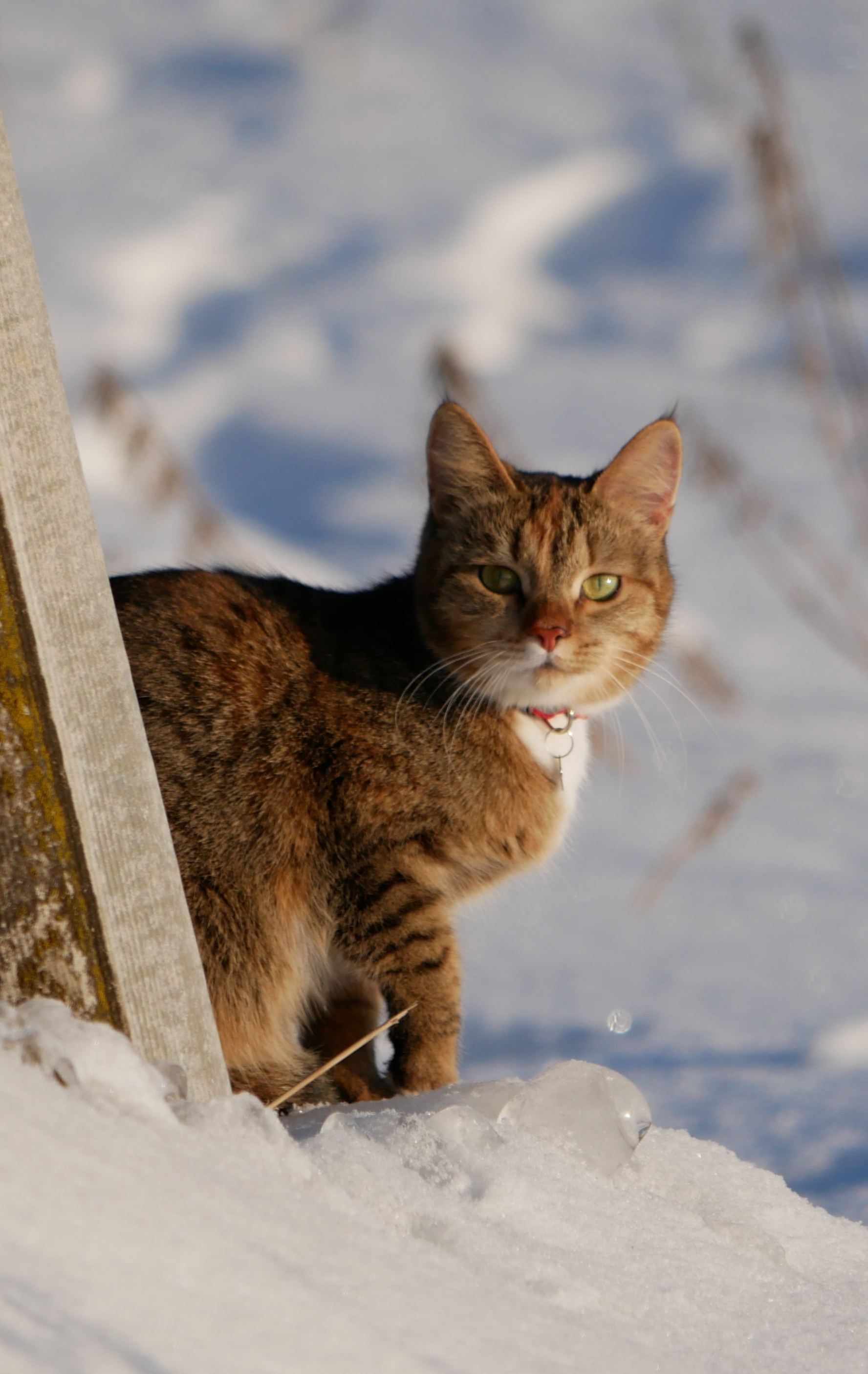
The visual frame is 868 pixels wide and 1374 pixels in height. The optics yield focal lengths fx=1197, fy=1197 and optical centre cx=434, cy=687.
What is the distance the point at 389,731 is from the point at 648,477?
2.84 ft

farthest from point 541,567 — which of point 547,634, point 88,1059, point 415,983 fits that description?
point 88,1059

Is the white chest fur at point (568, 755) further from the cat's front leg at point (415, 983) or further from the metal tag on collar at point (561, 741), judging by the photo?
the cat's front leg at point (415, 983)

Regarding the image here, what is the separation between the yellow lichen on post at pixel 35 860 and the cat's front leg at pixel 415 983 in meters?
0.94

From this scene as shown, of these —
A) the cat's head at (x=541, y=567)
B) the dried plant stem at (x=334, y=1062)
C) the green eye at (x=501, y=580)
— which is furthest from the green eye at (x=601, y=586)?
the dried plant stem at (x=334, y=1062)

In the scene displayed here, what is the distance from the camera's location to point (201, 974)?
1.69 metres

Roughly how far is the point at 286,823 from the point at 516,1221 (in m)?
1.05

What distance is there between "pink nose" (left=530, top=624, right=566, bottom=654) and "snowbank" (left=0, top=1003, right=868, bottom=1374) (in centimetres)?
95

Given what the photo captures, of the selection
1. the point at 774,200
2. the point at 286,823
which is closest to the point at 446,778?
the point at 286,823

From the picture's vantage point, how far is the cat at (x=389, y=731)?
7.75 ft

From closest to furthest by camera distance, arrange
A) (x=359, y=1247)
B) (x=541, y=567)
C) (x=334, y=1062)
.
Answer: (x=359, y=1247)
(x=334, y=1062)
(x=541, y=567)

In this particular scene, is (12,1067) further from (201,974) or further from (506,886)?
(506,886)

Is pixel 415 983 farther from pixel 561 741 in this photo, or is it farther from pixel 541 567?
pixel 541 567

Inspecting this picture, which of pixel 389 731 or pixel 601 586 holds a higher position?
pixel 601 586

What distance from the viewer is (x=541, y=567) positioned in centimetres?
265
